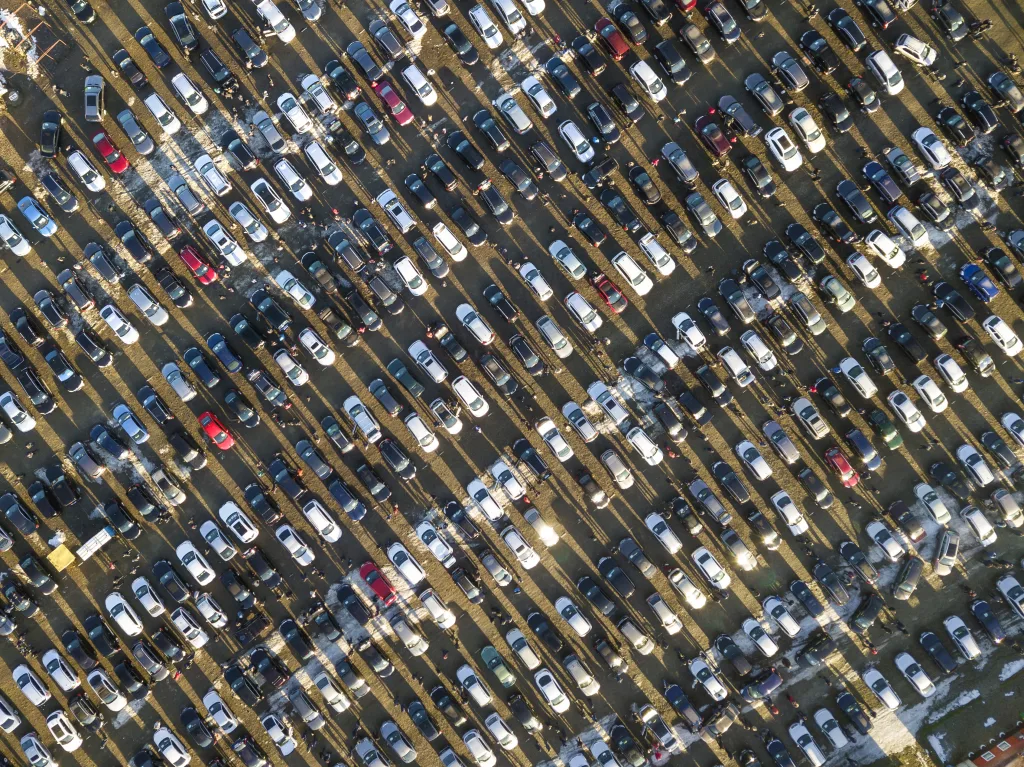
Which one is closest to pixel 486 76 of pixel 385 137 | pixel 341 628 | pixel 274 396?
pixel 385 137

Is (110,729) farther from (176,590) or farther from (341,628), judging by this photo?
(341,628)

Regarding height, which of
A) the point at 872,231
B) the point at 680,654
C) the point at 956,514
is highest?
the point at 872,231

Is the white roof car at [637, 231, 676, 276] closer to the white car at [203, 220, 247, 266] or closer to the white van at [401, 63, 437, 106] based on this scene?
the white van at [401, 63, 437, 106]

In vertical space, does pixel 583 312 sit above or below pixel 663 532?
above

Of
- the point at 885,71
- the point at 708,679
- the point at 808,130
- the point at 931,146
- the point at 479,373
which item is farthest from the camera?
the point at 479,373

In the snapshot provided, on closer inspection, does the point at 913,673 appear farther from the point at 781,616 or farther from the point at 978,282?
the point at 978,282

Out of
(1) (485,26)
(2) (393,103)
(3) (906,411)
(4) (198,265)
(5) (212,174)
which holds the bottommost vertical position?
(3) (906,411)

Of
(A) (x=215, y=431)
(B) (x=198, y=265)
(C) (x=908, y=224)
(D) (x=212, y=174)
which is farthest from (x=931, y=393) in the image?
(D) (x=212, y=174)
